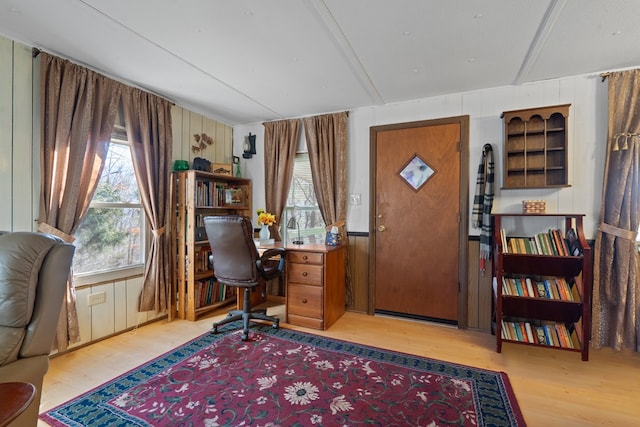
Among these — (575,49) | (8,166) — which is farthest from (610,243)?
(8,166)

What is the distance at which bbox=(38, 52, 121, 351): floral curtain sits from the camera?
A: 85.0 inches

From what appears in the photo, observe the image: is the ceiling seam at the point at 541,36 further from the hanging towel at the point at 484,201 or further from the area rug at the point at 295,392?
the area rug at the point at 295,392

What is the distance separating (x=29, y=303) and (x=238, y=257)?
144 centimetres

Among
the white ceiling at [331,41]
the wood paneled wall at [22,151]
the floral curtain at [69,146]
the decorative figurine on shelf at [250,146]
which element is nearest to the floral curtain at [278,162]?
the decorative figurine on shelf at [250,146]

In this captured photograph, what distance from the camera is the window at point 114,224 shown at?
253 centimetres

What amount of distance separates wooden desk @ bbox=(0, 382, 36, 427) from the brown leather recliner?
421 mm

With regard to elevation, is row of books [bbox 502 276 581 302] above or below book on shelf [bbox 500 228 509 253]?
below

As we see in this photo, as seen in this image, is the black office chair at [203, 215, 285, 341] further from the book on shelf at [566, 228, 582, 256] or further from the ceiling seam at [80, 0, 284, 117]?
the book on shelf at [566, 228, 582, 256]

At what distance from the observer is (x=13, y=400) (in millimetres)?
844

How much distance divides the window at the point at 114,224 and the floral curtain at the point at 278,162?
144cm

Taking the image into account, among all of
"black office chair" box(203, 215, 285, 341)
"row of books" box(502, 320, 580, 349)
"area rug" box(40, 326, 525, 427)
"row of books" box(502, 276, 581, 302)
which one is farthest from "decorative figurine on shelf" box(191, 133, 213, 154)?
"row of books" box(502, 320, 580, 349)

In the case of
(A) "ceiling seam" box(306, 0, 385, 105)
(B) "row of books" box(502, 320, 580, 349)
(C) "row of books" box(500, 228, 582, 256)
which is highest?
(A) "ceiling seam" box(306, 0, 385, 105)

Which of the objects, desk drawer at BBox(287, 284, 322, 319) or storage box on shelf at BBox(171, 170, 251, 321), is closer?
desk drawer at BBox(287, 284, 322, 319)

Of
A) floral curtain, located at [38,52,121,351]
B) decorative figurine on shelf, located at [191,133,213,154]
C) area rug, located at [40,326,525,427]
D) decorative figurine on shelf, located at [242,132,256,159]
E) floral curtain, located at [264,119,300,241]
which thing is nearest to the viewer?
area rug, located at [40,326,525,427]
